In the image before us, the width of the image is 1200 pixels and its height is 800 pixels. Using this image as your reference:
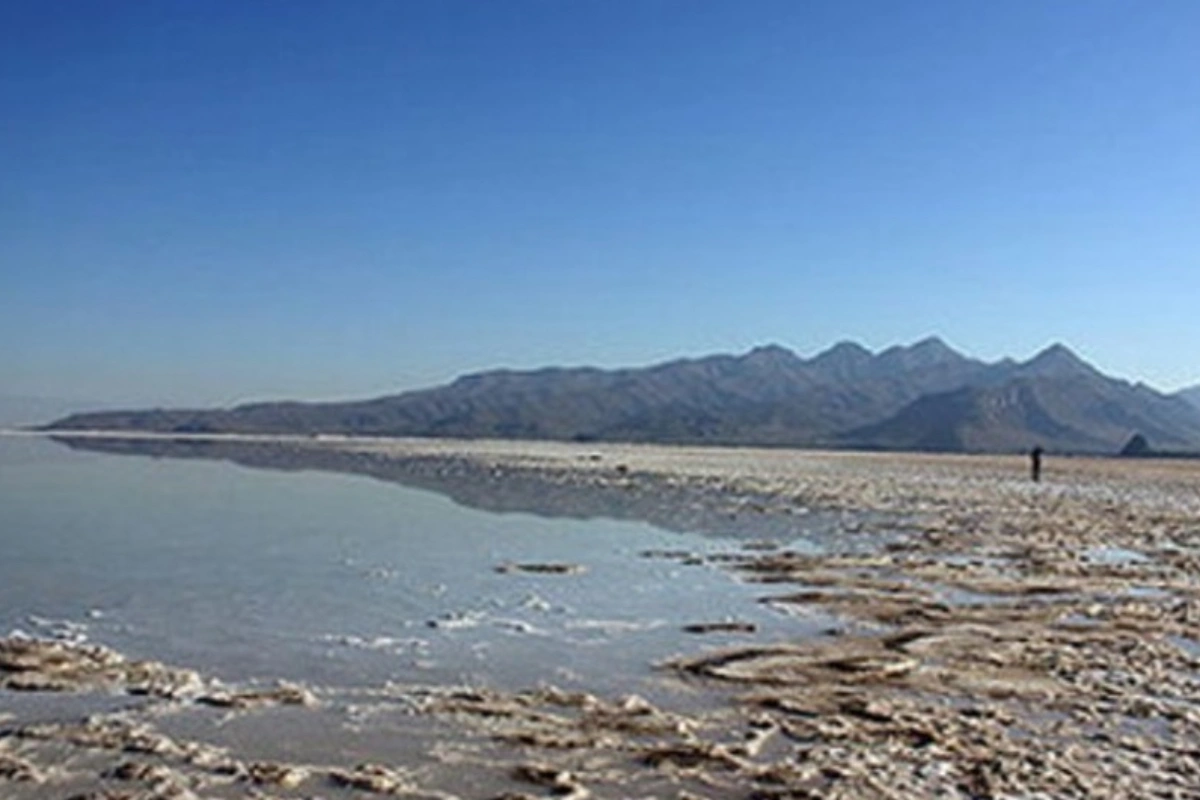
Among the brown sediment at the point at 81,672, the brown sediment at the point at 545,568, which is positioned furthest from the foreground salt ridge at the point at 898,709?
the brown sediment at the point at 545,568

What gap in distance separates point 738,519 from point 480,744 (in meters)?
26.8

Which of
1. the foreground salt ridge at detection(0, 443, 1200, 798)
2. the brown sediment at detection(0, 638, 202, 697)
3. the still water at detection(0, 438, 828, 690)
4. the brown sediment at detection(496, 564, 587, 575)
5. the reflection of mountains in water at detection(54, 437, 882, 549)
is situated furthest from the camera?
the reflection of mountains in water at detection(54, 437, 882, 549)

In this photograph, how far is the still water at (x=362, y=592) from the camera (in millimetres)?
15055

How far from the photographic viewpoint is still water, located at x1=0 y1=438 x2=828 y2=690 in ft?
49.4

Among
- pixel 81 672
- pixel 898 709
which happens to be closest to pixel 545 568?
pixel 81 672

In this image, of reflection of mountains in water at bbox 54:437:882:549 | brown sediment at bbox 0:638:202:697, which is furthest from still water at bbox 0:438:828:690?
reflection of mountains in water at bbox 54:437:882:549

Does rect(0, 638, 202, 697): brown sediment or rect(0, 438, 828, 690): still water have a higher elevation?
rect(0, 438, 828, 690): still water

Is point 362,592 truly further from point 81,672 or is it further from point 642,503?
point 642,503

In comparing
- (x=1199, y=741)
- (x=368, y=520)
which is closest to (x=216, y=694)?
(x=1199, y=741)

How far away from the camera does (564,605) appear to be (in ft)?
64.0

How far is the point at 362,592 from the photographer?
66.3ft

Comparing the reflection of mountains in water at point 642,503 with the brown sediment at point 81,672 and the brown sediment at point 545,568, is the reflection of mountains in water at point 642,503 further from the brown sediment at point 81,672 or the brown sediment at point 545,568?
the brown sediment at point 81,672

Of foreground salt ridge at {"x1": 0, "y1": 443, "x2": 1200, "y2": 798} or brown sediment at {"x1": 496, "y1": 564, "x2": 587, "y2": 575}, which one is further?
brown sediment at {"x1": 496, "y1": 564, "x2": 587, "y2": 575}

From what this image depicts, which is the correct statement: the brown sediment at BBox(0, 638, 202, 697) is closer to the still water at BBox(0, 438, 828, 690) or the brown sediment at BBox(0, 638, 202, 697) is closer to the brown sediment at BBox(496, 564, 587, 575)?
the still water at BBox(0, 438, 828, 690)
